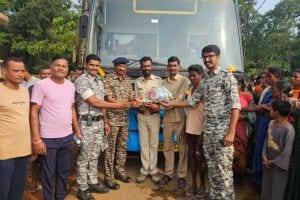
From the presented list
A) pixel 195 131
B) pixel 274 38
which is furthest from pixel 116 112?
pixel 274 38

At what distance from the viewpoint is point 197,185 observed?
4.70 metres

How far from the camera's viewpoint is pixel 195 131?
13.9 ft

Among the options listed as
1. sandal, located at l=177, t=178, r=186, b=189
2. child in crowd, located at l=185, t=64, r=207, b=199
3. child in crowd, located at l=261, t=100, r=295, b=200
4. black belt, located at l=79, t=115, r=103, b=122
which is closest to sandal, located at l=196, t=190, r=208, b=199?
child in crowd, located at l=185, t=64, r=207, b=199

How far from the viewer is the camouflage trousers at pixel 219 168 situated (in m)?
3.58

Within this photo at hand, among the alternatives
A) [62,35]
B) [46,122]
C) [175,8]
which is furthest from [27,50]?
[46,122]

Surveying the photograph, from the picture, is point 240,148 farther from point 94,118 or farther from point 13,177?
point 13,177

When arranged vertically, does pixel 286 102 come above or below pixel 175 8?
below

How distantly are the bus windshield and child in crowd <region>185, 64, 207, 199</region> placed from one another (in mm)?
979

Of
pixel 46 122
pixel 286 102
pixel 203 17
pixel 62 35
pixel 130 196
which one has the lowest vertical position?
pixel 130 196

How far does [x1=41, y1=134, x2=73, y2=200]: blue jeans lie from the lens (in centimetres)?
345

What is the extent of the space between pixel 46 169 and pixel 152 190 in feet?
5.47

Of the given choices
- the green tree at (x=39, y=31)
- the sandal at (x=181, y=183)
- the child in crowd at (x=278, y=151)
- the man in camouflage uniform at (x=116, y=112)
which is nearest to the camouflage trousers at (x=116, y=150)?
the man in camouflage uniform at (x=116, y=112)

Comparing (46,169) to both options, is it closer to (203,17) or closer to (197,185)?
(197,185)

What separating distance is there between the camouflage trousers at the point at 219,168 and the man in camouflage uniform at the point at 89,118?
1278mm
